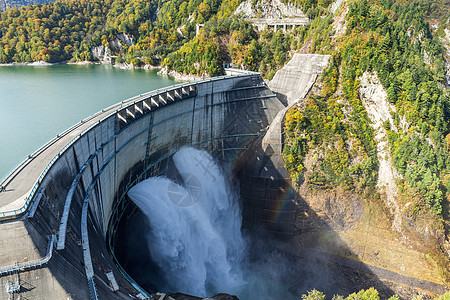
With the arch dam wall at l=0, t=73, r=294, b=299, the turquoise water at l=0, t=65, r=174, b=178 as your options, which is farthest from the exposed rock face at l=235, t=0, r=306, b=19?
the arch dam wall at l=0, t=73, r=294, b=299

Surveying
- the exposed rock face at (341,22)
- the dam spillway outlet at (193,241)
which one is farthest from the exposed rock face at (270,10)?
the dam spillway outlet at (193,241)

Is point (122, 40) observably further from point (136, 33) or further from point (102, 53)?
point (102, 53)

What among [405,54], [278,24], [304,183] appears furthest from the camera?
[278,24]

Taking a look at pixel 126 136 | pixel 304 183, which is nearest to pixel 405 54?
pixel 304 183

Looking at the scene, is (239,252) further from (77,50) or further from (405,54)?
(77,50)

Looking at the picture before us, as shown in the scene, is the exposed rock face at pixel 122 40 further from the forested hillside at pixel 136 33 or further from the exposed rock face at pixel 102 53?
the exposed rock face at pixel 102 53

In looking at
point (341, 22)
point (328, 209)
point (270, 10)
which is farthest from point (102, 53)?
point (328, 209)

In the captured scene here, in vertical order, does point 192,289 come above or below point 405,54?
below

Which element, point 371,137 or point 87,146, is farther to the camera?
point 371,137
